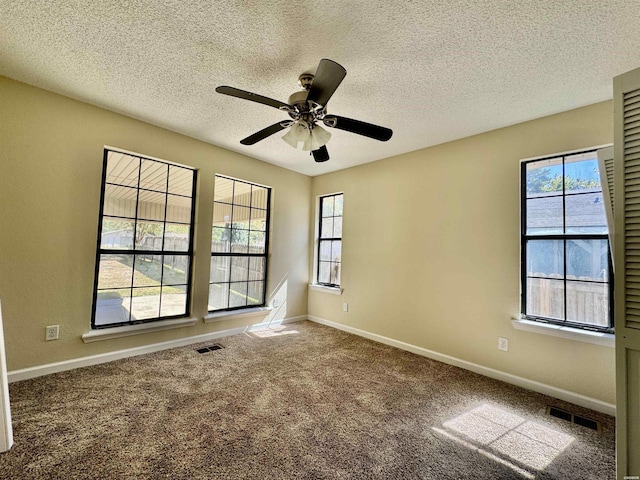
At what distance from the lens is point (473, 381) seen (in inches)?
108

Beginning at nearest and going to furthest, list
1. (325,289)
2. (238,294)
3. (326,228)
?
(238,294) < (325,289) < (326,228)

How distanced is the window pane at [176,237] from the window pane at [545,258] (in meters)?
3.87

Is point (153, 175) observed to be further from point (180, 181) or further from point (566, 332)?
point (566, 332)

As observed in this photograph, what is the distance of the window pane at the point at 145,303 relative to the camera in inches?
126

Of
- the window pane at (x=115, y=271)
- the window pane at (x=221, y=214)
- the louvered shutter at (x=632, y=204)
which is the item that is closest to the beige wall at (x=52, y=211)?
the window pane at (x=115, y=271)

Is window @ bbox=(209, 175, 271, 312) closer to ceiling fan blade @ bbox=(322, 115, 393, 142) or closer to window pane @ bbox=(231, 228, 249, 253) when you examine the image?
window pane @ bbox=(231, 228, 249, 253)

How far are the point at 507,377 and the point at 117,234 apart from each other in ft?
14.1

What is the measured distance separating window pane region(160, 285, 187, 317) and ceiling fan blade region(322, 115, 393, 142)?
2.74 metres

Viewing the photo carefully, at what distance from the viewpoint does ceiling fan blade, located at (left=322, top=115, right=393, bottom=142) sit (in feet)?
6.87

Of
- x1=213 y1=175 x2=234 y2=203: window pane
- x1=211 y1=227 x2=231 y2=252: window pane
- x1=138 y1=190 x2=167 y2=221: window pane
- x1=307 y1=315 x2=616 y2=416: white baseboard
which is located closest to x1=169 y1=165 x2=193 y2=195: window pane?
x1=138 y1=190 x2=167 y2=221: window pane

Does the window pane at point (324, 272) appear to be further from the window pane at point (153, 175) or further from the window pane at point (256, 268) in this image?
the window pane at point (153, 175)

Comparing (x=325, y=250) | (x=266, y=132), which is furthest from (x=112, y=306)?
(x=325, y=250)

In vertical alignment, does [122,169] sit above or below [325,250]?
above

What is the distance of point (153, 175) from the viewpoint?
10.9 feet
